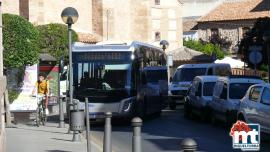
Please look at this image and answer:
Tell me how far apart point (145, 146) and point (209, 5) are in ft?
341

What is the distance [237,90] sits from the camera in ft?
70.1

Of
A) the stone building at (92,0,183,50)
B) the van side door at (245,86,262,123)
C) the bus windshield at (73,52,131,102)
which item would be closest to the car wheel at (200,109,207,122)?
the bus windshield at (73,52,131,102)

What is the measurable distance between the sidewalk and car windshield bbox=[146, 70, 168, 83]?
18.0 feet

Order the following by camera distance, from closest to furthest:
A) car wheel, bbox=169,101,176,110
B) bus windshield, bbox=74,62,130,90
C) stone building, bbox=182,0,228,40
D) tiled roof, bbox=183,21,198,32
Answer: bus windshield, bbox=74,62,130,90, car wheel, bbox=169,101,176,110, tiled roof, bbox=183,21,198,32, stone building, bbox=182,0,228,40

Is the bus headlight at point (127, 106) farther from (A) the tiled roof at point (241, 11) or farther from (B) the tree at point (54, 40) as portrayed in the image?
(A) the tiled roof at point (241, 11)

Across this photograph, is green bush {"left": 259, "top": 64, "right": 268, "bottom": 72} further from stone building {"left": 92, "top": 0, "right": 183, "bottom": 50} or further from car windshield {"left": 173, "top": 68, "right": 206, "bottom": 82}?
car windshield {"left": 173, "top": 68, "right": 206, "bottom": 82}

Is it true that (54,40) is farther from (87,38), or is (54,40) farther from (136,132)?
(136,132)

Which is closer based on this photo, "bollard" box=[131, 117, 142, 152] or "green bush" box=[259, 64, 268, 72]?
"bollard" box=[131, 117, 142, 152]

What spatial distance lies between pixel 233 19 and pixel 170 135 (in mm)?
78449

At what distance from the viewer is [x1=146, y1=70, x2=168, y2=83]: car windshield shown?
25312 millimetres

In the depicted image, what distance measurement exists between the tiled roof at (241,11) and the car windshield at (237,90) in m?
72.6

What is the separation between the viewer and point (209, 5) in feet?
389

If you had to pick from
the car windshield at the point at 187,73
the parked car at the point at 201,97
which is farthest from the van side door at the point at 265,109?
the car windshield at the point at 187,73

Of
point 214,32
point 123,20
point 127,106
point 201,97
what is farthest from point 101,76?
point 214,32
